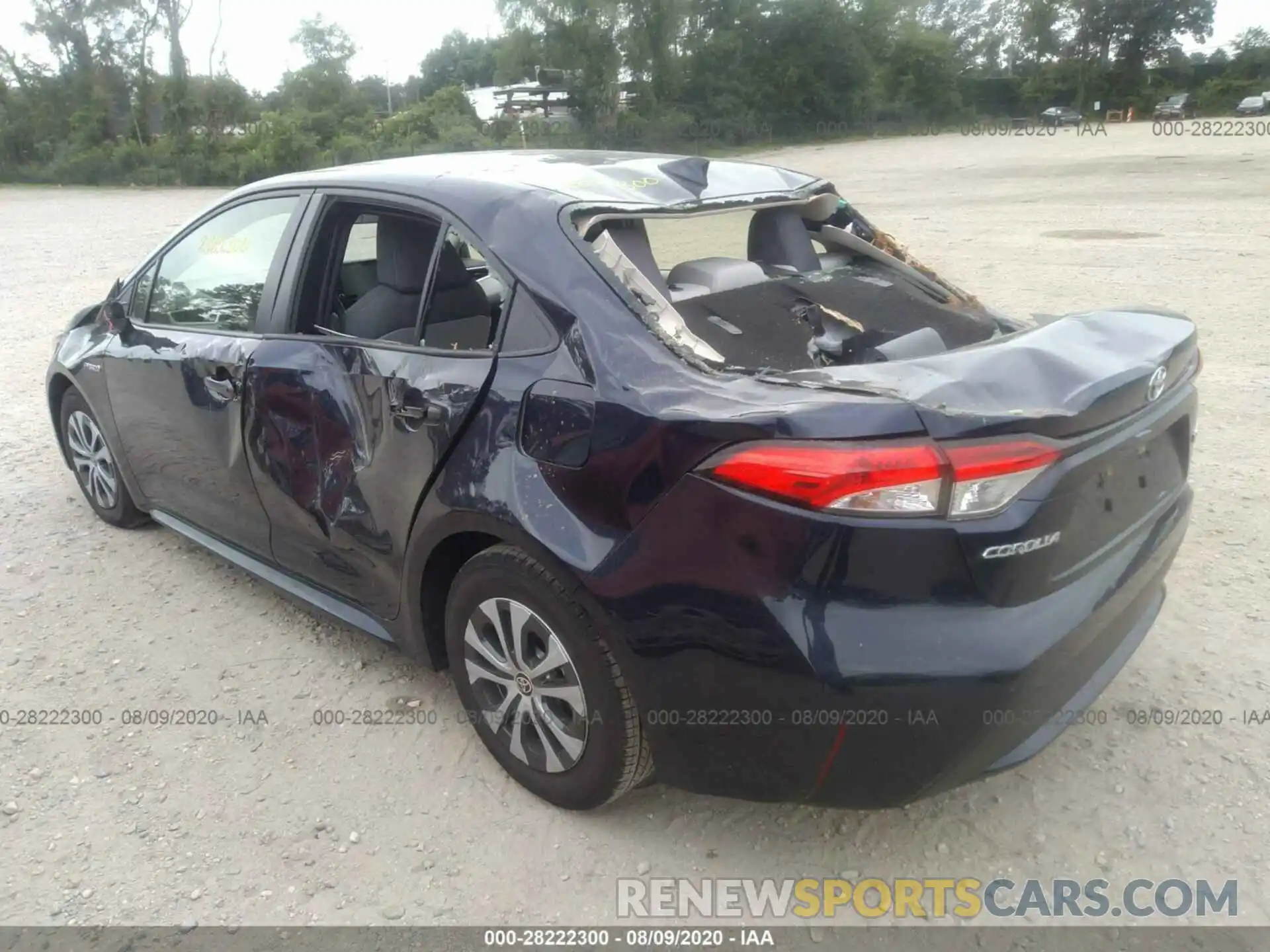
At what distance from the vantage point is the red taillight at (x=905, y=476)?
1.99 m

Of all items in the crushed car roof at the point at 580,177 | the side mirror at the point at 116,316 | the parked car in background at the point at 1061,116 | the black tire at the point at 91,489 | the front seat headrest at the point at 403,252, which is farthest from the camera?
the parked car in background at the point at 1061,116

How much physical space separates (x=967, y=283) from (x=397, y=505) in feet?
26.6

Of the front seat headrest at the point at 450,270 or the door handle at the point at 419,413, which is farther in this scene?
the front seat headrest at the point at 450,270

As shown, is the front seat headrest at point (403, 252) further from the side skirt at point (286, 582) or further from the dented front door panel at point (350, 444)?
the side skirt at point (286, 582)

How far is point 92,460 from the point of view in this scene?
4.61 m

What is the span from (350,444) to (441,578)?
19.7 inches

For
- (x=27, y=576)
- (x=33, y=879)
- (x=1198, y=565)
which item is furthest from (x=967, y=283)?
(x=33, y=879)

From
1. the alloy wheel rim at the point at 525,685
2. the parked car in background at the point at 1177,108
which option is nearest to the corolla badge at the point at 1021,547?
the alloy wheel rim at the point at 525,685

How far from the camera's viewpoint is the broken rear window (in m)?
2.69

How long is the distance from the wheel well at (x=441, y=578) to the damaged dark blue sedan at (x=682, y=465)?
10 mm

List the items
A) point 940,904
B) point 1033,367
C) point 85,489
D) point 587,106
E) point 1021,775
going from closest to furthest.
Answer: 1. point 1033,367
2. point 940,904
3. point 1021,775
4. point 85,489
5. point 587,106

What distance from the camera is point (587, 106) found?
44875mm

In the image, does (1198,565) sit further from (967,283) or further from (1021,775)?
(967,283)

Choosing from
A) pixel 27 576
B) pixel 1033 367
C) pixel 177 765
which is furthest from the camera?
pixel 27 576
